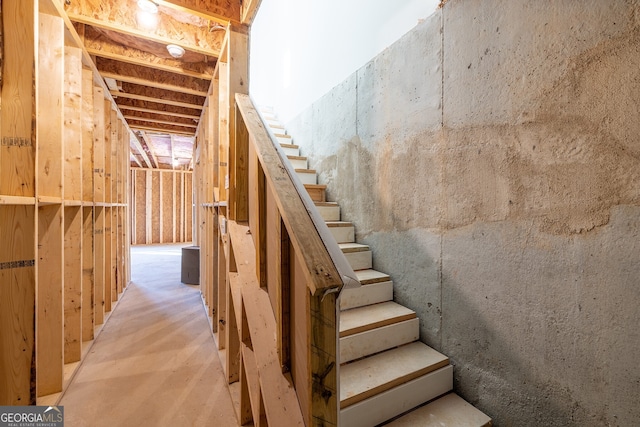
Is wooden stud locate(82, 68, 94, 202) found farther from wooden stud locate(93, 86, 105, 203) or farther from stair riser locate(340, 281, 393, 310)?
stair riser locate(340, 281, 393, 310)

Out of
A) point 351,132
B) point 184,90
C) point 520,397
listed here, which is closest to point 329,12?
point 351,132

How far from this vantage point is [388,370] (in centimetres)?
171

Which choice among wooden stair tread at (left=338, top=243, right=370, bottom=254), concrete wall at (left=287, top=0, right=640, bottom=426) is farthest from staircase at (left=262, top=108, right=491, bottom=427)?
wooden stair tread at (left=338, top=243, right=370, bottom=254)

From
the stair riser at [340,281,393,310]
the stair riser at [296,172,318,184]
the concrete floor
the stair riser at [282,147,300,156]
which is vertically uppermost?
the stair riser at [282,147,300,156]

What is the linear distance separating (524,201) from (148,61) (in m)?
4.02

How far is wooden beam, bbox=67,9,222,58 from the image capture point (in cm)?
262

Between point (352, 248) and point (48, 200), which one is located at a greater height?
point (48, 200)

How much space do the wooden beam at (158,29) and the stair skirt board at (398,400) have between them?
354 centimetres

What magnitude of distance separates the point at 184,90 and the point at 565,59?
A: 405 cm

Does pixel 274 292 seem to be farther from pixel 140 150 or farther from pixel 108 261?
pixel 140 150

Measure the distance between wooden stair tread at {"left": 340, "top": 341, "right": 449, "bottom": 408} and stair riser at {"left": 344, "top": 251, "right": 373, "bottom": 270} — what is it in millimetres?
714

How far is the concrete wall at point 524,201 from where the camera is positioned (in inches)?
47.2

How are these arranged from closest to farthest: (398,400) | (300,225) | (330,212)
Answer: (300,225) < (398,400) < (330,212)

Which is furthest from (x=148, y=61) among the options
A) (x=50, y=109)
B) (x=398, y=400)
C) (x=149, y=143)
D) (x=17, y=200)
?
(x=149, y=143)
